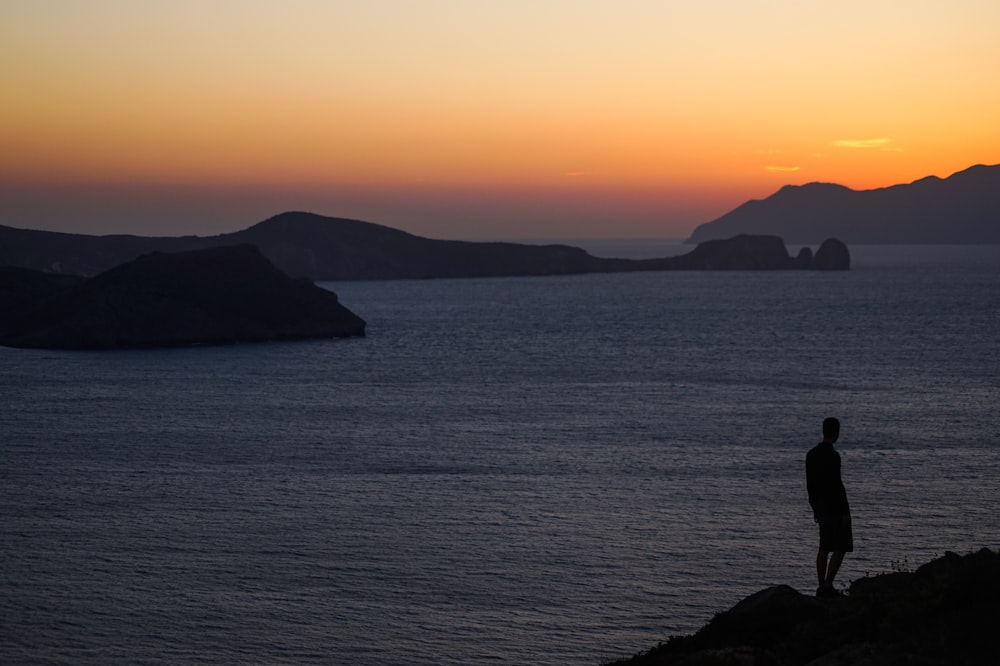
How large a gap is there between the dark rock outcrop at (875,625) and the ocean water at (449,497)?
900 cm

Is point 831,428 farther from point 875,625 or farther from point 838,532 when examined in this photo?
point 875,625

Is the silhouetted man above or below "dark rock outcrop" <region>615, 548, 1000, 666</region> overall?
above

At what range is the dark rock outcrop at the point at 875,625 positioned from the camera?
1127cm

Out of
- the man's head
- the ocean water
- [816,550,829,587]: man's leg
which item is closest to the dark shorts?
[816,550,829,587]: man's leg

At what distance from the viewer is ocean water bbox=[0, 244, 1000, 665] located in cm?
2431

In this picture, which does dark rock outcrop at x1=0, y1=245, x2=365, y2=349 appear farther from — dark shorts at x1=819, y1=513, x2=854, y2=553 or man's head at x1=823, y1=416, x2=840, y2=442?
man's head at x1=823, y1=416, x2=840, y2=442

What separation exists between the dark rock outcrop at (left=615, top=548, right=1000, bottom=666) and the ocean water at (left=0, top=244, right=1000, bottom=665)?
900 centimetres

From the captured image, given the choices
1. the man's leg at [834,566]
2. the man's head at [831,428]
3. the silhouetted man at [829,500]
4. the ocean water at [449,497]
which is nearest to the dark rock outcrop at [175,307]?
the ocean water at [449,497]

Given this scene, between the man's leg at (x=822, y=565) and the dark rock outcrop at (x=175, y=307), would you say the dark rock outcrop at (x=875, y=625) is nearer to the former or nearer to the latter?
the man's leg at (x=822, y=565)

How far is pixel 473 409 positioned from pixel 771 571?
3044 centimetres

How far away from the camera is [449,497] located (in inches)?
1415

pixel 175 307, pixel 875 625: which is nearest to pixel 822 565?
pixel 875 625

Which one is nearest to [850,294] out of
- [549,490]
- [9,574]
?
[549,490]

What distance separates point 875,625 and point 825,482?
73.8 inches
